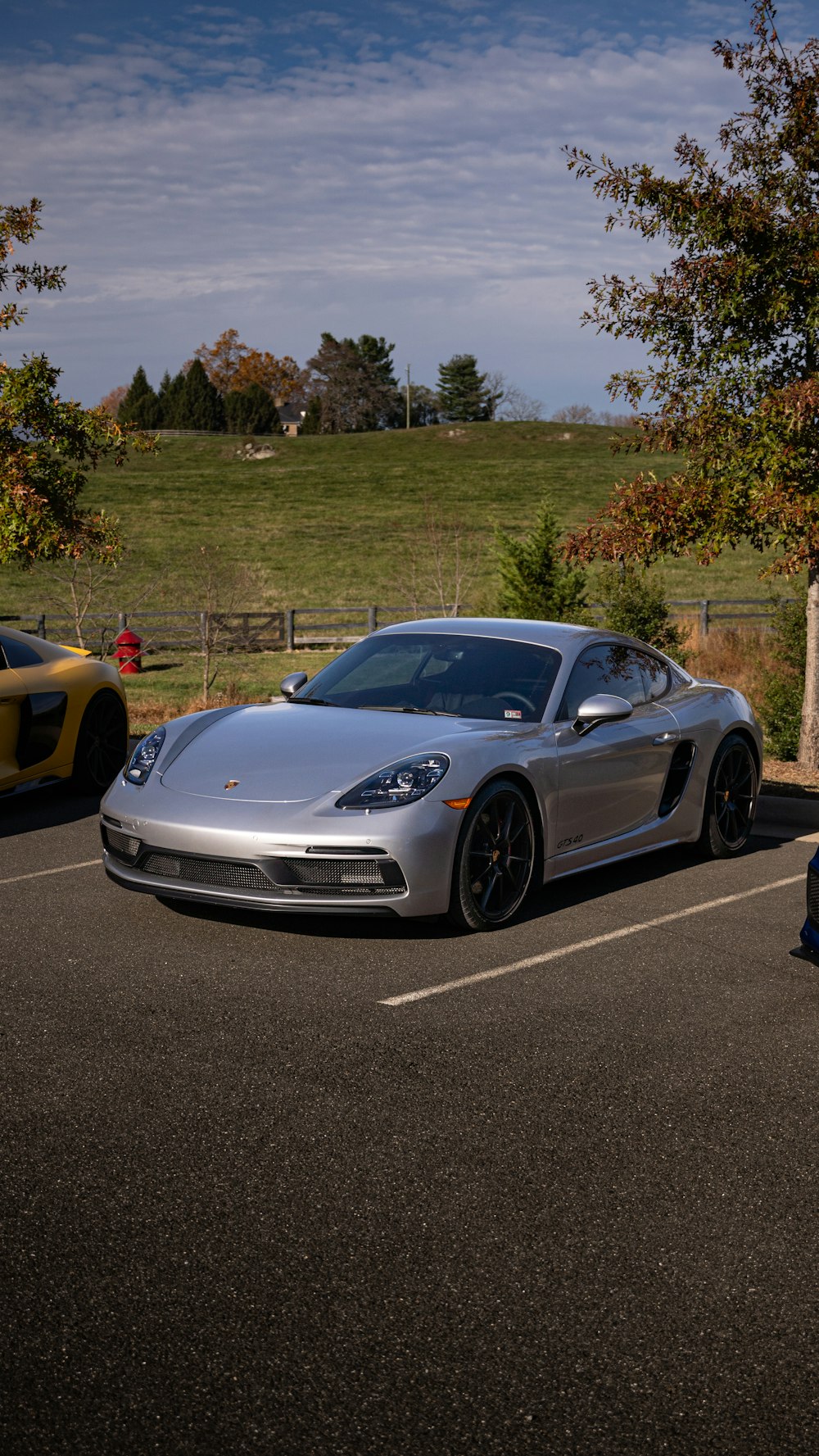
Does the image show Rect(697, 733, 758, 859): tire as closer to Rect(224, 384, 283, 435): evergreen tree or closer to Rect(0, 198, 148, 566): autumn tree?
Rect(0, 198, 148, 566): autumn tree

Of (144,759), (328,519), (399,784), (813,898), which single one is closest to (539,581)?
(144,759)

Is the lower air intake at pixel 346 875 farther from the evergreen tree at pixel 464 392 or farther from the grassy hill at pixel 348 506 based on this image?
the evergreen tree at pixel 464 392

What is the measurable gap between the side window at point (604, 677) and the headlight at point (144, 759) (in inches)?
78.8

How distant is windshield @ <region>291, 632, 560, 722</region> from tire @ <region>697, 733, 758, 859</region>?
4.90 feet

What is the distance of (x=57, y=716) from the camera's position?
31.3ft

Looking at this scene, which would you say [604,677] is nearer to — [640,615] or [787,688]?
[787,688]

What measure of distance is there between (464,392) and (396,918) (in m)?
127

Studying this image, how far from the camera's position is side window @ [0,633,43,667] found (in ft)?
30.6

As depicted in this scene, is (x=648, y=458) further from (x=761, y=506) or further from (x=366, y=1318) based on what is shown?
(x=366, y=1318)

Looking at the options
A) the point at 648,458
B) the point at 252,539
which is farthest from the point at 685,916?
Result: the point at 648,458

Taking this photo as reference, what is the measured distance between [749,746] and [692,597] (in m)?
38.1

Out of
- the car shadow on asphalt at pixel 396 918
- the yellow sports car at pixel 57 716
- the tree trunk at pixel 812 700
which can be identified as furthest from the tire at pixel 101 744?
the tree trunk at pixel 812 700

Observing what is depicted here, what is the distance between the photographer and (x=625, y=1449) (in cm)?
259

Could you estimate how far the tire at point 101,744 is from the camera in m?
9.95
